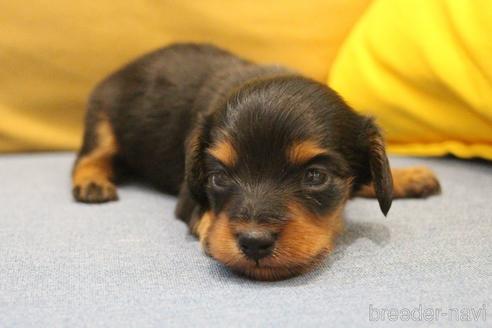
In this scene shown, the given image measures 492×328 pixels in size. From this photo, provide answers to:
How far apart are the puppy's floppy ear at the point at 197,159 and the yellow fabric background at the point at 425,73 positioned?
1.40 m

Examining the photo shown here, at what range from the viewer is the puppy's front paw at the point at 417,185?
2941 mm

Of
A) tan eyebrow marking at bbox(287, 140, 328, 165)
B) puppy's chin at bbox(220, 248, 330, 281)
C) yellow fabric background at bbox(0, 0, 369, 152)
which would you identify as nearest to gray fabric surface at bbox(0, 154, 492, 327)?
puppy's chin at bbox(220, 248, 330, 281)

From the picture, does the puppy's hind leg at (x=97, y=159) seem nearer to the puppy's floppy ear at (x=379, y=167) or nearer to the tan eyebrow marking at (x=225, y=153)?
the tan eyebrow marking at (x=225, y=153)

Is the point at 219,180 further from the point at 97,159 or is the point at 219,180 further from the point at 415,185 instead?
the point at 97,159

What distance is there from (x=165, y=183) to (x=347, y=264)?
140cm

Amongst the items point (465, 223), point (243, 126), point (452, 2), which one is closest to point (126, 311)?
point (243, 126)

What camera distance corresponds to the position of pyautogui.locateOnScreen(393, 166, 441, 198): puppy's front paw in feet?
9.65

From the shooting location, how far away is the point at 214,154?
7.52ft

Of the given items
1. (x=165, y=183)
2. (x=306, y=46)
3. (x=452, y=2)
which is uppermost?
(x=452, y=2)

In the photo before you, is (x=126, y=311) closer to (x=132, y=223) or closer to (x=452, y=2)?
(x=132, y=223)

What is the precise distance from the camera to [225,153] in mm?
2229

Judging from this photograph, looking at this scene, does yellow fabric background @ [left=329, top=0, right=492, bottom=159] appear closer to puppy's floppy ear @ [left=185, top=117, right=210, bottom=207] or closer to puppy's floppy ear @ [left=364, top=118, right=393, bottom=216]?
puppy's floppy ear @ [left=364, top=118, right=393, bottom=216]

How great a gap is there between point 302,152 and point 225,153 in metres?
0.28

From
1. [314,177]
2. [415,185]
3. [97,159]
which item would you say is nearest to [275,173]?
[314,177]
